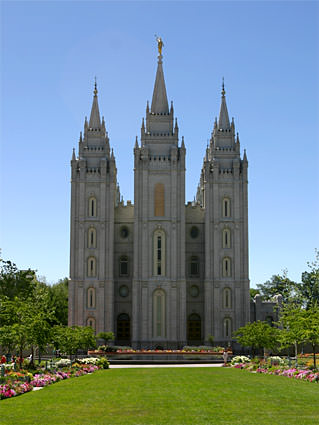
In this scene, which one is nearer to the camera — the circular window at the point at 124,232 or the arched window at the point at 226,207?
the arched window at the point at 226,207

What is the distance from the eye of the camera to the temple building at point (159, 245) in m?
72.1

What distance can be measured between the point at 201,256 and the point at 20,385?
52.1 m

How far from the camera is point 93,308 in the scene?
72.4 meters

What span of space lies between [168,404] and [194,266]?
55.7m

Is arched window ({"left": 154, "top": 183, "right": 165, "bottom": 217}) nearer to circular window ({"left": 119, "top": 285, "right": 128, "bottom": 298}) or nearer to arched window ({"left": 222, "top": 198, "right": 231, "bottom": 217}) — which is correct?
arched window ({"left": 222, "top": 198, "right": 231, "bottom": 217})

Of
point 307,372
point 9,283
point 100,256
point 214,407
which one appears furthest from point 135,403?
point 100,256

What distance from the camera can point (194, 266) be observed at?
2992 inches

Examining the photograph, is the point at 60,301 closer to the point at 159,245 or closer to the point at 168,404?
the point at 159,245

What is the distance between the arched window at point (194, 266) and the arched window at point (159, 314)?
17.7 ft

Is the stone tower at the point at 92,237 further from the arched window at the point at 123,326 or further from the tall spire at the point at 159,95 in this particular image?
the tall spire at the point at 159,95

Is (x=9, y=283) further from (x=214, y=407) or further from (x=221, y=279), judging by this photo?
(x=214, y=407)

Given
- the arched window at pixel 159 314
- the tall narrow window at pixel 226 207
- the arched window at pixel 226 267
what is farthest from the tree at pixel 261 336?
the tall narrow window at pixel 226 207

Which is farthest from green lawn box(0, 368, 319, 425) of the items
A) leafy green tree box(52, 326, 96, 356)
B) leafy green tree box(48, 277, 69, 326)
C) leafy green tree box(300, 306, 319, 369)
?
leafy green tree box(48, 277, 69, 326)

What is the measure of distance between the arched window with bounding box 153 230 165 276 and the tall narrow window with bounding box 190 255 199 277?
4747mm
